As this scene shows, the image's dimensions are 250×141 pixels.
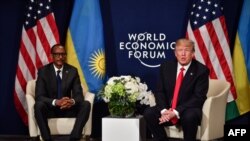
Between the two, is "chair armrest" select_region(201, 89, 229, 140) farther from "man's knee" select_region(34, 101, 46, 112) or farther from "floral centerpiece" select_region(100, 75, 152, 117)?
"man's knee" select_region(34, 101, 46, 112)

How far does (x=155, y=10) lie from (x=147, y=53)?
0.62 m

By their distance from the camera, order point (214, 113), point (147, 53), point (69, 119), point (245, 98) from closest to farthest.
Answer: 1. point (214, 113)
2. point (69, 119)
3. point (245, 98)
4. point (147, 53)

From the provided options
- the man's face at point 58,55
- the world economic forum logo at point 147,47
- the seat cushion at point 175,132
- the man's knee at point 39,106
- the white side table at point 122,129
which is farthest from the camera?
the world economic forum logo at point 147,47

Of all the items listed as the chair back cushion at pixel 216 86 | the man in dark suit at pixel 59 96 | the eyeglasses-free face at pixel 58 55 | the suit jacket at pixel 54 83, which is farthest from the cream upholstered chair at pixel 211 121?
the eyeglasses-free face at pixel 58 55

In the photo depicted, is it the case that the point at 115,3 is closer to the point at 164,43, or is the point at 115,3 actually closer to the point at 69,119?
the point at 164,43

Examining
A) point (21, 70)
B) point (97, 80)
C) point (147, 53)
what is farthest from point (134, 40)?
point (21, 70)

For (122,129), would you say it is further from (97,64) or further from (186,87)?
(97,64)

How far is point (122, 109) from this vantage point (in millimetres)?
5961

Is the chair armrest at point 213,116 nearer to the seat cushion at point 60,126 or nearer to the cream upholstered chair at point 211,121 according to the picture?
the cream upholstered chair at point 211,121

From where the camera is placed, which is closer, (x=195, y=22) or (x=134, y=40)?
(x=195, y=22)

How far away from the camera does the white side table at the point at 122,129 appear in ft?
19.4

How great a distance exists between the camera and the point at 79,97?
6324 millimetres

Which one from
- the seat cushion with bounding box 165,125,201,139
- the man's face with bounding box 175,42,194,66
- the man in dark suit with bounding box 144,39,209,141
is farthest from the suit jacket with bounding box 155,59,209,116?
the seat cushion with bounding box 165,125,201,139

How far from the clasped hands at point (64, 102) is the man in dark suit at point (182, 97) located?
3.52ft
